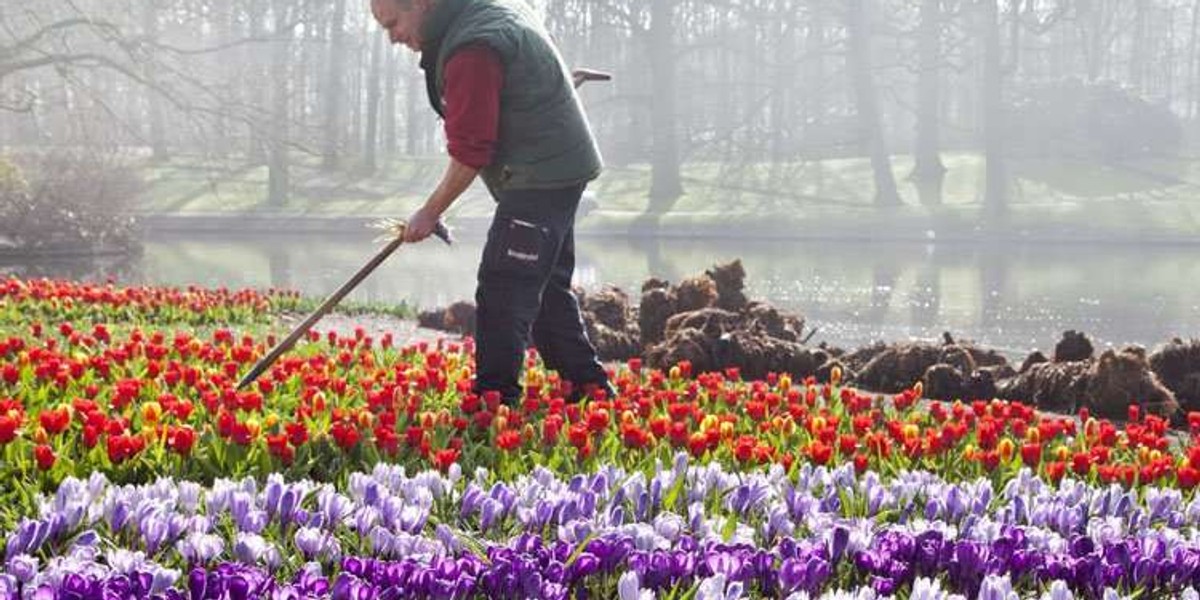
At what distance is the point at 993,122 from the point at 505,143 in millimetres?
29859

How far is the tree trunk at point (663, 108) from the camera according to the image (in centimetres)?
3584

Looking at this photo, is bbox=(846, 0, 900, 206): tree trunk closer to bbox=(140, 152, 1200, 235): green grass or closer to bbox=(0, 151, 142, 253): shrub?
bbox=(140, 152, 1200, 235): green grass

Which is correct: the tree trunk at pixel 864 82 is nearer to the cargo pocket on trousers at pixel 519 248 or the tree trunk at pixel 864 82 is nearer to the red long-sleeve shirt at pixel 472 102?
the cargo pocket on trousers at pixel 519 248

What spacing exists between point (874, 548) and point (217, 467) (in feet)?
6.83

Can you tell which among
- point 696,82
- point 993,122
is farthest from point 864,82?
point 696,82

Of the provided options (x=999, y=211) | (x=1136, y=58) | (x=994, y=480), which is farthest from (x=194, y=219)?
(x=1136, y=58)

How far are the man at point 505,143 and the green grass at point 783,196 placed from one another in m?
23.8

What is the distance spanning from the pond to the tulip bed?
7.39m

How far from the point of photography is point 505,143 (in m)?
5.76

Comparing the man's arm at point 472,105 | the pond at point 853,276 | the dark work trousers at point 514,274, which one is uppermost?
the man's arm at point 472,105

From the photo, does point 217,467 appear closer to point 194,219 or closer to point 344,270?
point 344,270

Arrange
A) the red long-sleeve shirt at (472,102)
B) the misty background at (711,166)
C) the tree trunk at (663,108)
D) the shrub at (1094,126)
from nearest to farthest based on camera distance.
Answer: the red long-sleeve shirt at (472,102) → the misty background at (711,166) → the tree trunk at (663,108) → the shrub at (1094,126)

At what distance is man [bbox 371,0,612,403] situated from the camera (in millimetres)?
5434

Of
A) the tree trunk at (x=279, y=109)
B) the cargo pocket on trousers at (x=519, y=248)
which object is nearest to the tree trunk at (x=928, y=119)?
the tree trunk at (x=279, y=109)
